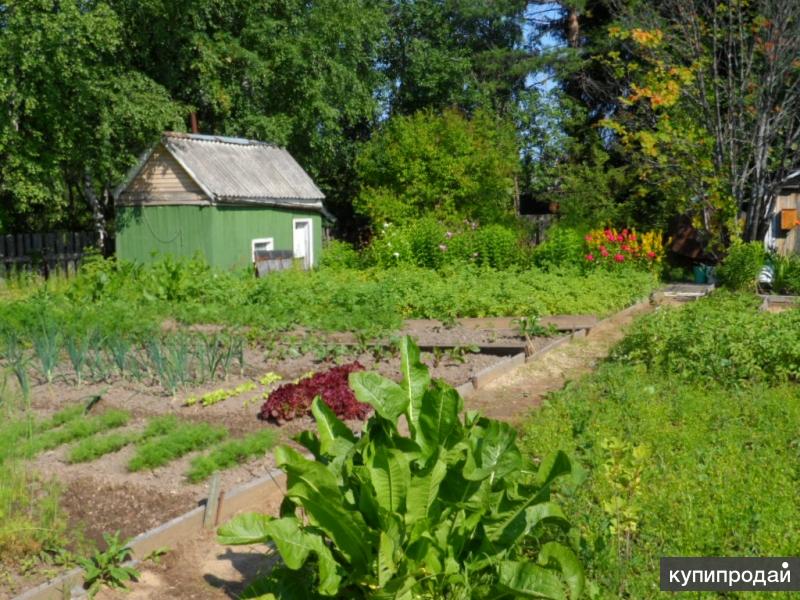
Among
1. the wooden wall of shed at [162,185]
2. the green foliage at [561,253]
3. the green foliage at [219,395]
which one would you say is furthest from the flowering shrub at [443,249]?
the green foliage at [219,395]

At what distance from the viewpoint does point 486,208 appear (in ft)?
76.1

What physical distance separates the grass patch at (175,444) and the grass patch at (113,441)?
0.08 metres

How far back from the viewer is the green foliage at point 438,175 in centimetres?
2283

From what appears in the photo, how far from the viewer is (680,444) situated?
5.95 metres

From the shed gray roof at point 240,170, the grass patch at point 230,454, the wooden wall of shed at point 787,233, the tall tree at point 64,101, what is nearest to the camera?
the grass patch at point 230,454

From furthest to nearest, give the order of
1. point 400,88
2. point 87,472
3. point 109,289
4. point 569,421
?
point 400,88 → point 109,289 → point 569,421 → point 87,472

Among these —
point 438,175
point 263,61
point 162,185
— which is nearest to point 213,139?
point 162,185

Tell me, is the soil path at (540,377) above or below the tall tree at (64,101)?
below

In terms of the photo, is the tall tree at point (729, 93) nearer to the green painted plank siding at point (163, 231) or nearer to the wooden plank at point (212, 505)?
the green painted plank siding at point (163, 231)

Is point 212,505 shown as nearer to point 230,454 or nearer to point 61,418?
point 230,454

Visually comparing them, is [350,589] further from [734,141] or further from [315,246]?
[315,246]

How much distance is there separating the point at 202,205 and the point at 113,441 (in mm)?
11829

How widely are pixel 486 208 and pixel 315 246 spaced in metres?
5.05

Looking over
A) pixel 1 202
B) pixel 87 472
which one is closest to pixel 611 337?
pixel 87 472
